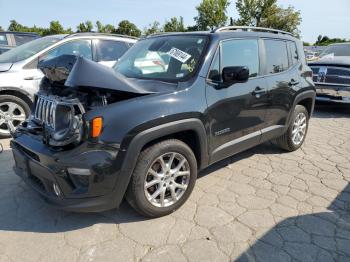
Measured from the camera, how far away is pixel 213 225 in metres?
3.12

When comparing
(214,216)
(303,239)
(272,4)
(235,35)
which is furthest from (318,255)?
(272,4)

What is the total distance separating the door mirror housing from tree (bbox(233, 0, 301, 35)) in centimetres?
3378

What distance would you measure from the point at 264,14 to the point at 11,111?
110ft

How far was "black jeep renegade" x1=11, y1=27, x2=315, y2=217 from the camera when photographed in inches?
107

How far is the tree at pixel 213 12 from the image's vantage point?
3544cm

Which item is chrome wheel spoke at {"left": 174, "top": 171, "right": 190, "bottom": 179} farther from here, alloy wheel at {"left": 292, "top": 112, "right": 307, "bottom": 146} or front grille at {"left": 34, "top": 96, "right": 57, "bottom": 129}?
alloy wheel at {"left": 292, "top": 112, "right": 307, "bottom": 146}

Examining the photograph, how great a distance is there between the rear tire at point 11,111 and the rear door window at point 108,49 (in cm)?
165

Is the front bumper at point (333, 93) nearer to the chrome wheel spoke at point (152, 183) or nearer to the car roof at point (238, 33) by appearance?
the car roof at point (238, 33)

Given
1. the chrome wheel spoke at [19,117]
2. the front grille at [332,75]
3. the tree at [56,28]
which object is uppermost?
the tree at [56,28]

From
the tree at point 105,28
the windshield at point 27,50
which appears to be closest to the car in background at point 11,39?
the windshield at point 27,50

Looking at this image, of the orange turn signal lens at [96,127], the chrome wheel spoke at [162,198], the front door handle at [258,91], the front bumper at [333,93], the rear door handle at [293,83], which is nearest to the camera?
the orange turn signal lens at [96,127]

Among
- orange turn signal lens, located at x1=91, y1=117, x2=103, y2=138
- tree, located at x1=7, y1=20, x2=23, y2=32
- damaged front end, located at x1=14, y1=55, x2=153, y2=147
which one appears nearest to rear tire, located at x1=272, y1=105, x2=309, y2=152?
damaged front end, located at x1=14, y1=55, x2=153, y2=147

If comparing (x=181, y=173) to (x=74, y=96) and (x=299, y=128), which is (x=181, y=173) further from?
(x=299, y=128)


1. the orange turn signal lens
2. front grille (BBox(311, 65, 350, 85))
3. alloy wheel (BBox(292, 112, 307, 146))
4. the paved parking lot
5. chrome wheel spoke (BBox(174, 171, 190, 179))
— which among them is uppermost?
the orange turn signal lens
